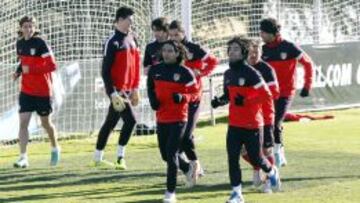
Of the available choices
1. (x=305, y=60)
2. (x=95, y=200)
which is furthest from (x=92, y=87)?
(x=95, y=200)

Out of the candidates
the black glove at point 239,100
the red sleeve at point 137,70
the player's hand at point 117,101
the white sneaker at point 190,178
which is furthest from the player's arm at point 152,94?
the red sleeve at point 137,70

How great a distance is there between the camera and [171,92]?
9680mm

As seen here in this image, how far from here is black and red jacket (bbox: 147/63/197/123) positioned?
9.66 m

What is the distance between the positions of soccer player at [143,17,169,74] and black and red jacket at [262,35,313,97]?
4.38 ft

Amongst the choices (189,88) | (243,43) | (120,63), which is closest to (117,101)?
(120,63)

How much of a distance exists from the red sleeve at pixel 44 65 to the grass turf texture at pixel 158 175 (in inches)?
49.9

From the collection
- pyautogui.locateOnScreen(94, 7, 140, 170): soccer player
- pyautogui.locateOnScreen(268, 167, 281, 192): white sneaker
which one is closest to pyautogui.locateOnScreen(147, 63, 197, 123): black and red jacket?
pyautogui.locateOnScreen(268, 167, 281, 192): white sneaker

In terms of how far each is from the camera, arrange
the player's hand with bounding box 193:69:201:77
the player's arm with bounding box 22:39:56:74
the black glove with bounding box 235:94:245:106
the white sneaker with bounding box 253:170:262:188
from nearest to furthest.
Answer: the black glove with bounding box 235:94:245:106
the white sneaker with bounding box 253:170:262:188
the player's hand with bounding box 193:69:201:77
the player's arm with bounding box 22:39:56:74

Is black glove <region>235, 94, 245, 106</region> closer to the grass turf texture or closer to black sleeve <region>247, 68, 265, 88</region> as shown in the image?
black sleeve <region>247, 68, 265, 88</region>

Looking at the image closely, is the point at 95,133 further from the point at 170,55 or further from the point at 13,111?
the point at 170,55

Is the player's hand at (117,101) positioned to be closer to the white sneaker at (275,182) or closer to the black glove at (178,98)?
the black glove at (178,98)

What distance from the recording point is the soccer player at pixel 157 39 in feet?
37.0

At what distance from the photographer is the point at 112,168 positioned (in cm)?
1223

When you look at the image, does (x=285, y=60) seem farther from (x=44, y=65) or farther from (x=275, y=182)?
(x=44, y=65)
